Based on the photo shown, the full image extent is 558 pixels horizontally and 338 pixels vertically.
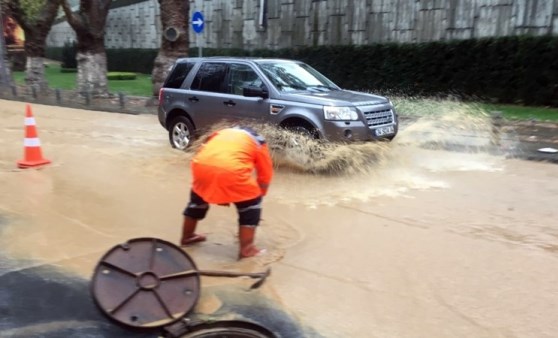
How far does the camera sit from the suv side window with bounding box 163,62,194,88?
1040cm

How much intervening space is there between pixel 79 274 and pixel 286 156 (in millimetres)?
4260

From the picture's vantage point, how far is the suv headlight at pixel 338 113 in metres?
7.98

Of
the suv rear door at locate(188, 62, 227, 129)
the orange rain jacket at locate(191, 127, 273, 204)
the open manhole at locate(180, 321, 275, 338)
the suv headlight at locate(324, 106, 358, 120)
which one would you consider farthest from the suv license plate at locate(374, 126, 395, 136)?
the open manhole at locate(180, 321, 275, 338)

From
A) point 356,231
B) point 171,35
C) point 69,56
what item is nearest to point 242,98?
point 356,231

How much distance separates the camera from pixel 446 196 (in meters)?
7.07

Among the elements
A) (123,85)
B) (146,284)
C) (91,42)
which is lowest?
(146,284)

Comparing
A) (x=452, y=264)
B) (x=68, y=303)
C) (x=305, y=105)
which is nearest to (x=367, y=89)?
(x=305, y=105)

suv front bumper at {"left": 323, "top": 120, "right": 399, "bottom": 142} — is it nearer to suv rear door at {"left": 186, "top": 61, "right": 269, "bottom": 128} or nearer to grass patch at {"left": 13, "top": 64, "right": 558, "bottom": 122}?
suv rear door at {"left": 186, "top": 61, "right": 269, "bottom": 128}

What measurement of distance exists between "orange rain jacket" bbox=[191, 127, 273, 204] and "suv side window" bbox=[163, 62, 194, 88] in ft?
19.5

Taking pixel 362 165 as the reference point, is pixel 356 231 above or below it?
below

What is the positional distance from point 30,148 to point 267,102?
3796 millimetres

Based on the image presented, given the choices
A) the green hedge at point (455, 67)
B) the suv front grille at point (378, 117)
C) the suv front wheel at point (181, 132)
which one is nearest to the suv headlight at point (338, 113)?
the suv front grille at point (378, 117)

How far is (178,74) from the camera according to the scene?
34.6 ft

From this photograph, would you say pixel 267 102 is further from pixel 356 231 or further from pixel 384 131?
pixel 356 231
